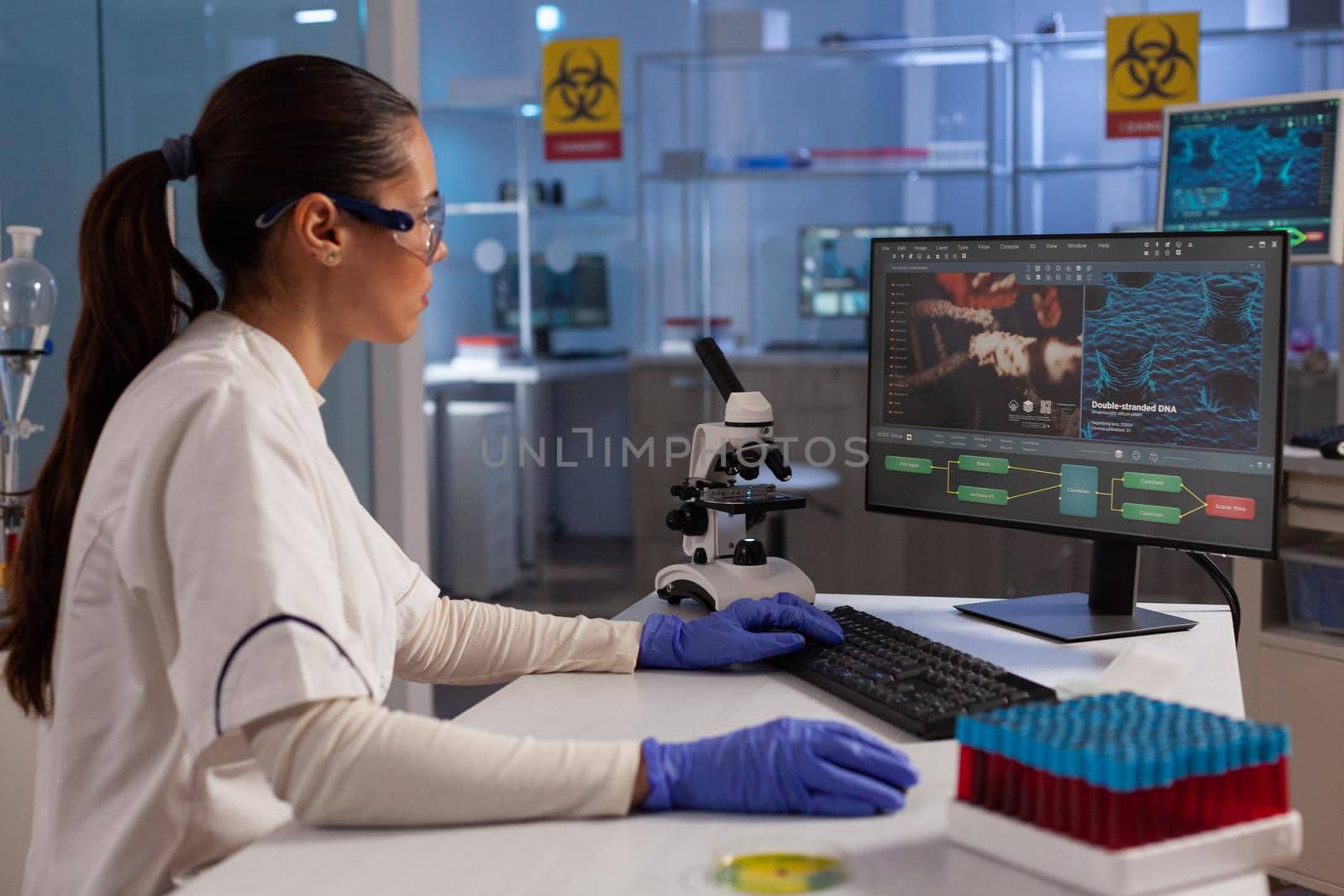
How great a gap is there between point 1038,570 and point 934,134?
1465 mm

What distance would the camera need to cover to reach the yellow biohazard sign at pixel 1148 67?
13.1 ft

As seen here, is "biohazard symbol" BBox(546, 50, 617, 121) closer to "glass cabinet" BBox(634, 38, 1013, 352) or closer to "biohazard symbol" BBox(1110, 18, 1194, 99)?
"glass cabinet" BBox(634, 38, 1013, 352)

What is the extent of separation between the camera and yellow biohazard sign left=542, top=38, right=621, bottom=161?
4242 mm

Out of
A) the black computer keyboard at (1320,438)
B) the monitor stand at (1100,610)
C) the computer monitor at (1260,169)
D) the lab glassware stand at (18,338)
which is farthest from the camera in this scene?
the computer monitor at (1260,169)

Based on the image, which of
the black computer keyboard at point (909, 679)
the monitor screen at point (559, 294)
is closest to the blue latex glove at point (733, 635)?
the black computer keyboard at point (909, 679)

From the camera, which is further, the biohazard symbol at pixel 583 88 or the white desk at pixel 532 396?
the white desk at pixel 532 396

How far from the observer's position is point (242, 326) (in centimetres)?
122

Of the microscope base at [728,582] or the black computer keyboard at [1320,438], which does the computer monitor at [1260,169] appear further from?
the microscope base at [728,582]

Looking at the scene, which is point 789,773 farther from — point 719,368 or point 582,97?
point 582,97

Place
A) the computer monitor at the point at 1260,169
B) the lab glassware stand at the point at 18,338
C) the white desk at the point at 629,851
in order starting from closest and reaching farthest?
the white desk at the point at 629,851, the lab glassware stand at the point at 18,338, the computer monitor at the point at 1260,169

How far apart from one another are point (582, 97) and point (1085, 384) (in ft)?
9.73

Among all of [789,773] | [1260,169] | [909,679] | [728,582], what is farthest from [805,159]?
[789,773]

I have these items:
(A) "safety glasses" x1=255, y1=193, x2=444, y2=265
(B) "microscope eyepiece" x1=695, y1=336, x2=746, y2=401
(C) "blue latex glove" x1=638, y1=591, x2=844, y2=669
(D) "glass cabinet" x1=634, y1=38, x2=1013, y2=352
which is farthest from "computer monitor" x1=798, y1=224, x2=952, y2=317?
(A) "safety glasses" x1=255, y1=193, x2=444, y2=265

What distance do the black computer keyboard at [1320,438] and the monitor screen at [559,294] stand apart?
8.76 feet
